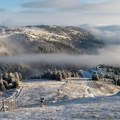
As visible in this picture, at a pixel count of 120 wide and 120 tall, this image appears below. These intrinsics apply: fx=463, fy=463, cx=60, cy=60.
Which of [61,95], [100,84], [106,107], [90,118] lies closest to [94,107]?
[106,107]

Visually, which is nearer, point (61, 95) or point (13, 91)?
point (61, 95)

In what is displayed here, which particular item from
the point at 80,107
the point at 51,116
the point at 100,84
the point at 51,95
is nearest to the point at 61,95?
the point at 51,95

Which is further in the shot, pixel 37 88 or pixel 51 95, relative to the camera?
pixel 37 88

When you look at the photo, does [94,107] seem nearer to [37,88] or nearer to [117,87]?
[37,88]

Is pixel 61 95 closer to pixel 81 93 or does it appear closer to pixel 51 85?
pixel 81 93

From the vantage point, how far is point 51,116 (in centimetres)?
5578

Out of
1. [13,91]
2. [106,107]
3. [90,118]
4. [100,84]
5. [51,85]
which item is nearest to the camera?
[90,118]

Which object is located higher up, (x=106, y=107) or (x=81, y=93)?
(x=106, y=107)

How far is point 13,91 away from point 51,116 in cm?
6881

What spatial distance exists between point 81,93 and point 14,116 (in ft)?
211

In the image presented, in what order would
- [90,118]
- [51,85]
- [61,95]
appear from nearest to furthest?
1. [90,118]
2. [61,95]
3. [51,85]

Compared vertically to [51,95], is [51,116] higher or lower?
higher

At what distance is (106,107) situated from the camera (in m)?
61.3

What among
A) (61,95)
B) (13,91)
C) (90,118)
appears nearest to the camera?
(90,118)
